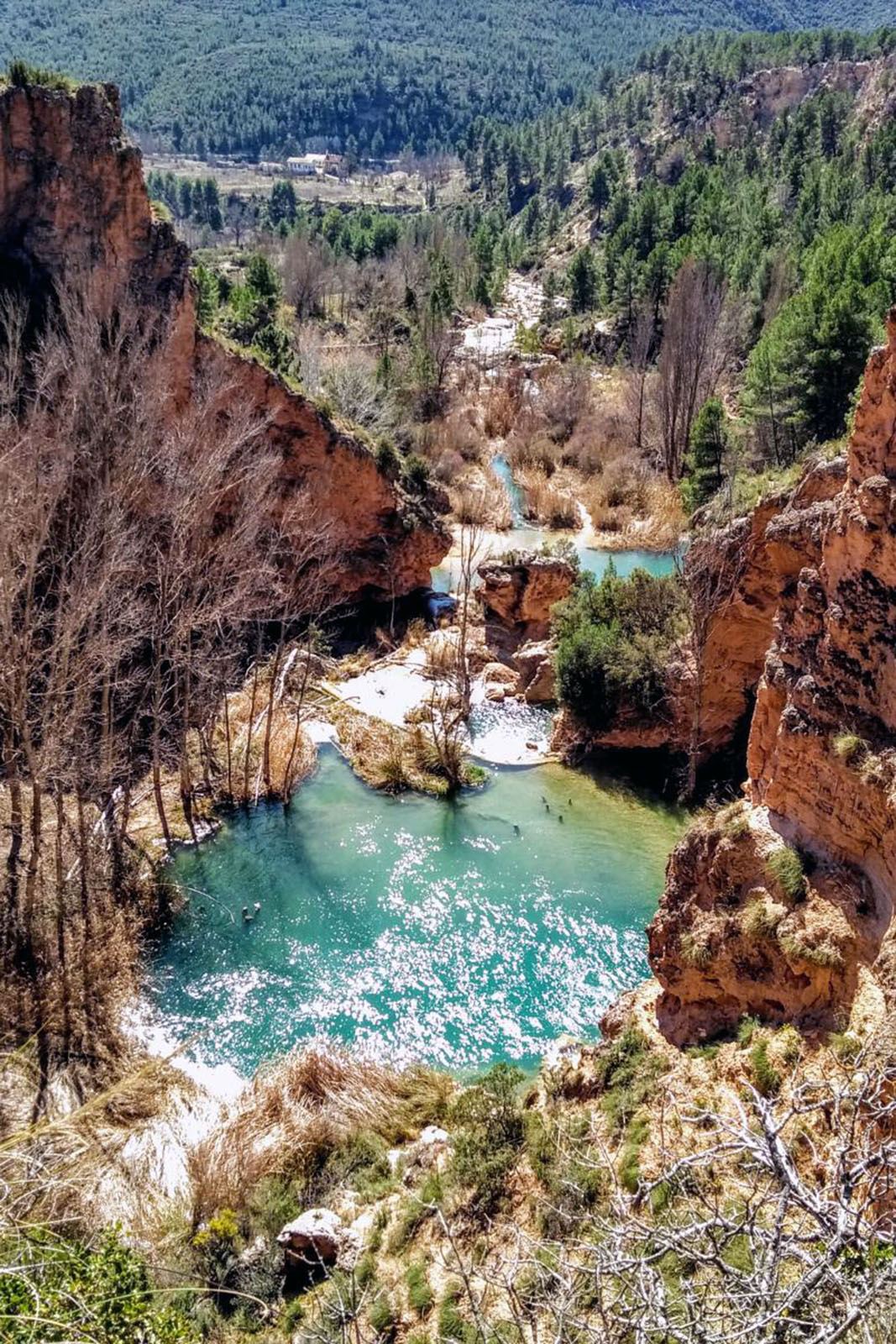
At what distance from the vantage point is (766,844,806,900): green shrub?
12.5m

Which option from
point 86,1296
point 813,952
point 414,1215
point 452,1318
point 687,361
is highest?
point 687,361

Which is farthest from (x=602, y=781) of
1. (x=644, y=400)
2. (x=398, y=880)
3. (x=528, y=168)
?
(x=528, y=168)

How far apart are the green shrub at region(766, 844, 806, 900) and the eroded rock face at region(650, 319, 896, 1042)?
→ 0.41 feet

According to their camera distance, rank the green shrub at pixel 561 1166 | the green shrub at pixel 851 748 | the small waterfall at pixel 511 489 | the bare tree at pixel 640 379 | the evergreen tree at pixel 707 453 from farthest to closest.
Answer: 1. the bare tree at pixel 640 379
2. the small waterfall at pixel 511 489
3. the evergreen tree at pixel 707 453
4. the green shrub at pixel 851 748
5. the green shrub at pixel 561 1166

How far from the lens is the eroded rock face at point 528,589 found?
3052cm

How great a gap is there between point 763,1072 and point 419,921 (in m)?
10.1

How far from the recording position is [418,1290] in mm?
11109

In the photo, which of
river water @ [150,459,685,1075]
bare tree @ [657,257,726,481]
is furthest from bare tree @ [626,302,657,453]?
river water @ [150,459,685,1075]

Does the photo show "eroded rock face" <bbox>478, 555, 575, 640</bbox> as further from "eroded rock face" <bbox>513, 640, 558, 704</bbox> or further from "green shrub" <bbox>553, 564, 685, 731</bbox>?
"green shrub" <bbox>553, 564, 685, 731</bbox>

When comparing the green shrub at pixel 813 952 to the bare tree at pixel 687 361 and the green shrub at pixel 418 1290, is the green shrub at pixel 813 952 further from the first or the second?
the bare tree at pixel 687 361

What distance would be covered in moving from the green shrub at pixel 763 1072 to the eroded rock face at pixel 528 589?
64.0 ft

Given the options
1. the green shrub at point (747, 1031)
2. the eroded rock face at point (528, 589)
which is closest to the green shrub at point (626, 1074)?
the green shrub at point (747, 1031)

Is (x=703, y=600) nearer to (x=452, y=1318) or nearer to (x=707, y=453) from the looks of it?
(x=452, y=1318)

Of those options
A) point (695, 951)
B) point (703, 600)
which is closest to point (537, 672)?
point (703, 600)
